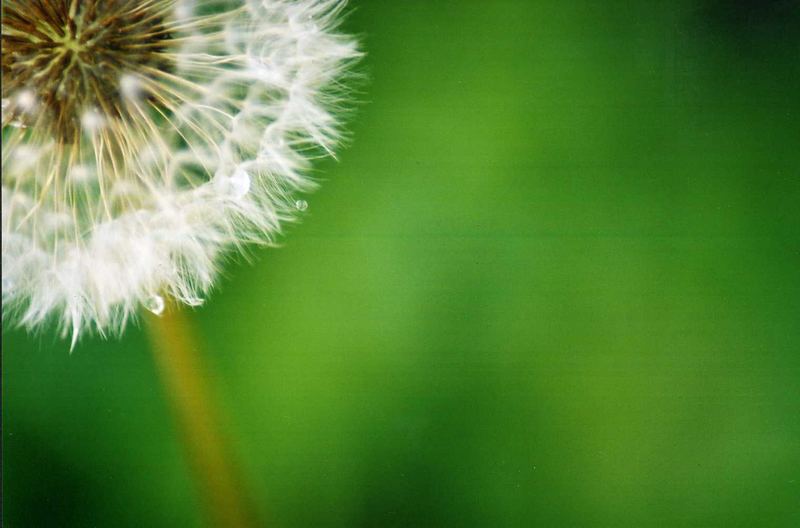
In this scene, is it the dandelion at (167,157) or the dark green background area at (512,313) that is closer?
the dandelion at (167,157)

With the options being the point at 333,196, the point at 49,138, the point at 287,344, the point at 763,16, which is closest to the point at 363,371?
the point at 287,344

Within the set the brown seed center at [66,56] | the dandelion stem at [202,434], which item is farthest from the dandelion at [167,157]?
the dandelion stem at [202,434]

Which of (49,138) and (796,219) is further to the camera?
(796,219)

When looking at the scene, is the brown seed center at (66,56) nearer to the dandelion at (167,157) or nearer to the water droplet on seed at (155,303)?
the dandelion at (167,157)

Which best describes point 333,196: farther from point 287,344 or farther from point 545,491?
point 545,491

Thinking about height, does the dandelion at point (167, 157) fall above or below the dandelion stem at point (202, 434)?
above
